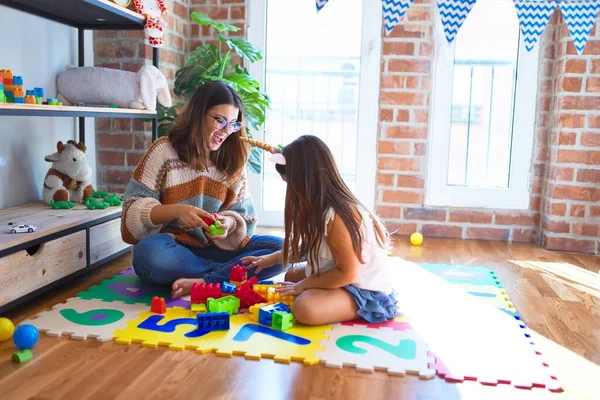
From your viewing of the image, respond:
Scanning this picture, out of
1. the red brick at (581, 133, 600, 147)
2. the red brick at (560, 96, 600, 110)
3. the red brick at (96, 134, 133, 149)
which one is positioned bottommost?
the red brick at (96, 134, 133, 149)

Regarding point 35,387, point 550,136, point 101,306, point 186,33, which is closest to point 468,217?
point 550,136

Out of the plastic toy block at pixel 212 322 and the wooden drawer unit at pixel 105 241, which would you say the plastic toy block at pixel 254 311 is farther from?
the wooden drawer unit at pixel 105 241

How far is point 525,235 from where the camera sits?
3.52 m

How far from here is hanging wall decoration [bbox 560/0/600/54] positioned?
2846 mm

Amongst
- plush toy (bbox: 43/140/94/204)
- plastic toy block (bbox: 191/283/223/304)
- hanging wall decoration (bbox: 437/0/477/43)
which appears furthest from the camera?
hanging wall decoration (bbox: 437/0/477/43)

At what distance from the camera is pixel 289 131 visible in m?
4.58

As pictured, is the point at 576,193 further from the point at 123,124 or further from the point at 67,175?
the point at 67,175

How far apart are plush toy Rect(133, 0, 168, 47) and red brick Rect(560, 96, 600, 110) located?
210cm

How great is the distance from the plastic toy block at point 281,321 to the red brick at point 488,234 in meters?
1.95

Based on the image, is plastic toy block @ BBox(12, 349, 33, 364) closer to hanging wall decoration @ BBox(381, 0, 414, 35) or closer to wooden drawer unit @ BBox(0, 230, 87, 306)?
wooden drawer unit @ BBox(0, 230, 87, 306)

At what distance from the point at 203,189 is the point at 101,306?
0.58 metres

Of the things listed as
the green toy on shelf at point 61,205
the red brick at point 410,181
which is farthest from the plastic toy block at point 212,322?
the red brick at point 410,181

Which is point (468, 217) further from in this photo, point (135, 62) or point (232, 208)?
point (135, 62)

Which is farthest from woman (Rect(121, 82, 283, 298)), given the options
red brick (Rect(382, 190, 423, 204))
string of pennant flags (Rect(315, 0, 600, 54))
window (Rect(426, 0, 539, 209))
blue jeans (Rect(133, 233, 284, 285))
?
window (Rect(426, 0, 539, 209))
